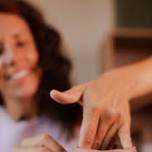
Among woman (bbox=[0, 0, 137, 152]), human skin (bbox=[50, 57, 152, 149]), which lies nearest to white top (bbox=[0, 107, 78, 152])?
woman (bbox=[0, 0, 137, 152])

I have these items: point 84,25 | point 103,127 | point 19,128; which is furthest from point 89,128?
point 84,25

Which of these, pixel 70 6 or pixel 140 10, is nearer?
pixel 70 6

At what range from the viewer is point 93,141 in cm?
56

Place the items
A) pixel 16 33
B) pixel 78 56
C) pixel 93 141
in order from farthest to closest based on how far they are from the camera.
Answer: pixel 78 56 → pixel 16 33 → pixel 93 141

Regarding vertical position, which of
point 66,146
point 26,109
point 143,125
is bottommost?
point 143,125

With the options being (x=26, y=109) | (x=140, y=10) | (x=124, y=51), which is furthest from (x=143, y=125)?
(x=26, y=109)

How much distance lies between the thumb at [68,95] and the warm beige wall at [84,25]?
53cm

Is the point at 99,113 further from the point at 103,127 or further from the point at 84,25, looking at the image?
the point at 84,25

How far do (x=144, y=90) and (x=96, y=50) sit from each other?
0.51 metres

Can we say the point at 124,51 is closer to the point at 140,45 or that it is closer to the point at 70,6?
the point at 140,45

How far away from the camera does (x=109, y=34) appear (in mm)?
1271

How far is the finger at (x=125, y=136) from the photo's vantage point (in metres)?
0.56

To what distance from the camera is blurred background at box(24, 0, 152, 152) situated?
Answer: 1192 millimetres

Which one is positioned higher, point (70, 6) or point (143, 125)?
point (70, 6)
